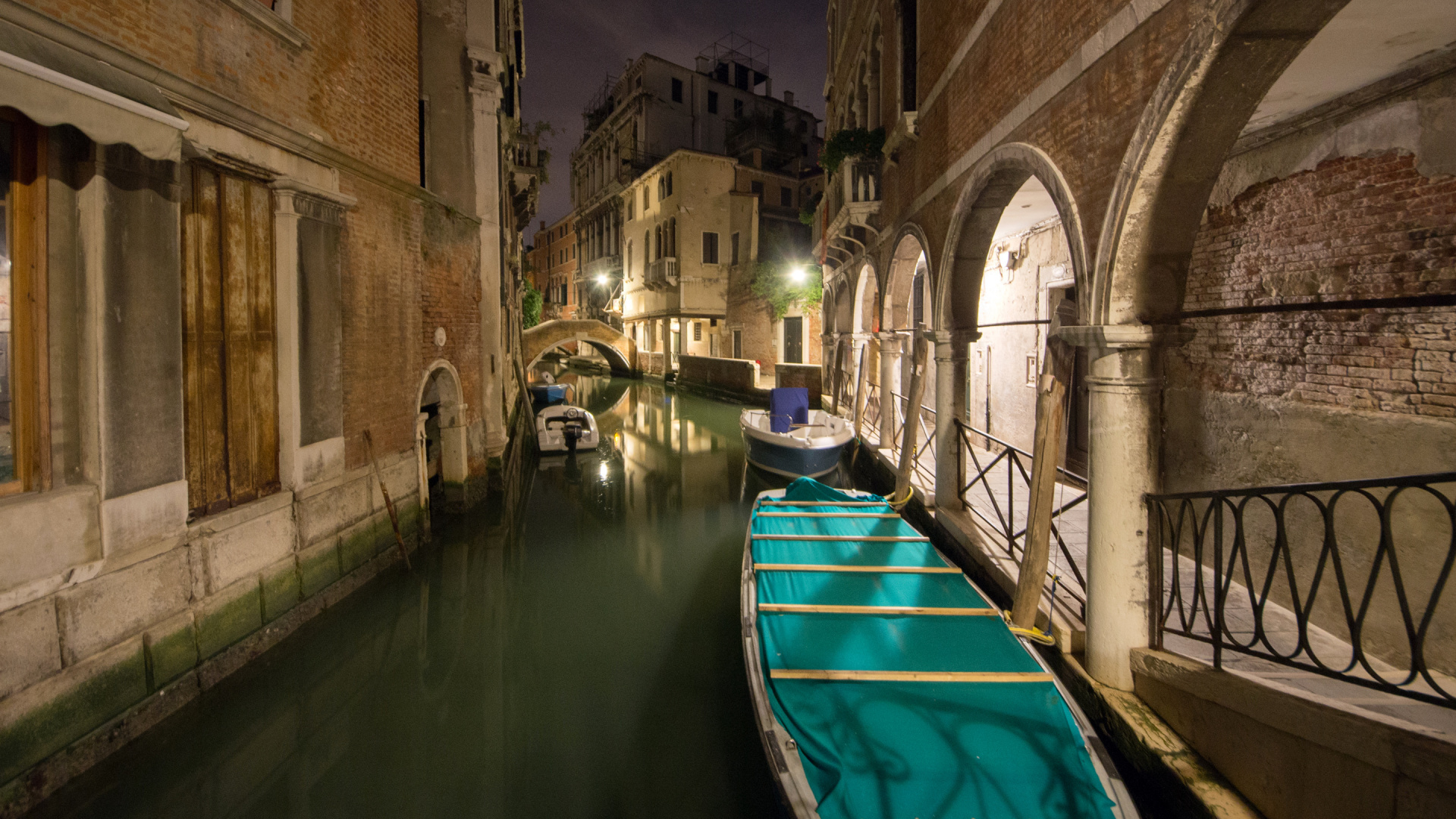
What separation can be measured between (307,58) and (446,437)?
180 inches

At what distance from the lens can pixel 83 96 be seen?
10.2ft

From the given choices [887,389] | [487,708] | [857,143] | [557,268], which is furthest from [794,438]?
[557,268]

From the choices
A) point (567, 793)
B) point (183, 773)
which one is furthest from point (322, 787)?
point (567, 793)

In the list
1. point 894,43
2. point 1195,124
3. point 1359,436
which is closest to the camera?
point 1195,124

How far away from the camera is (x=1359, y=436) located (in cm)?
363

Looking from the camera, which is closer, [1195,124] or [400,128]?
[1195,124]

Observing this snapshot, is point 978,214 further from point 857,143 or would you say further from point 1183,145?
point 857,143

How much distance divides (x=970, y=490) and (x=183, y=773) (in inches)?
279

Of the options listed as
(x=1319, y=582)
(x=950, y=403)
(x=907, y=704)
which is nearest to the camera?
(x=1319, y=582)

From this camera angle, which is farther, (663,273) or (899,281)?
(663,273)

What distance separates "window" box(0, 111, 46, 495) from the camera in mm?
3342

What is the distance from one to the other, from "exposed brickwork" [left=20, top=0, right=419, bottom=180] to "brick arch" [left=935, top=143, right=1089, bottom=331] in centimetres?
578

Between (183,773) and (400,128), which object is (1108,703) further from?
(400,128)

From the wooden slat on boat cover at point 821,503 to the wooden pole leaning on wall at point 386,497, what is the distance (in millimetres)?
3820
